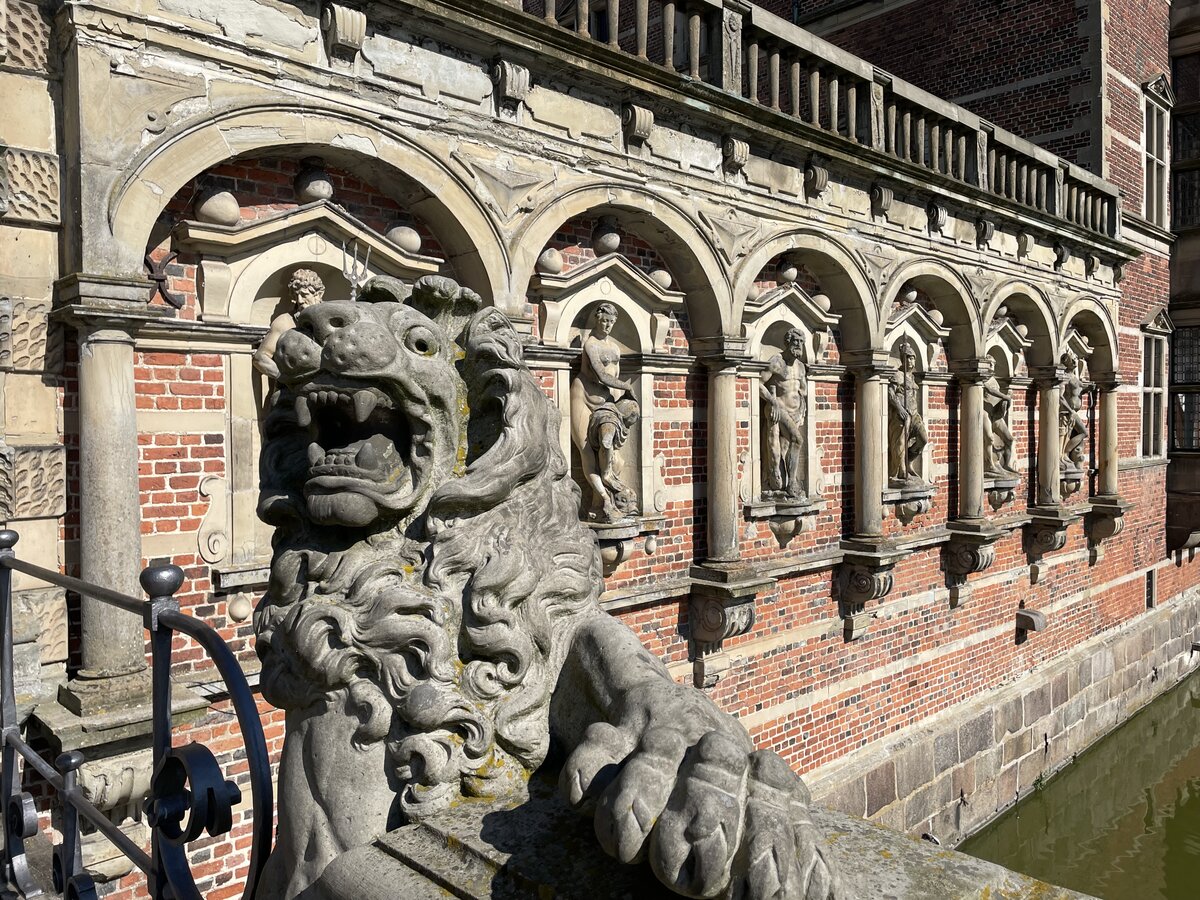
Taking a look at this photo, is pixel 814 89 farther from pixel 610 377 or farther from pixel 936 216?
pixel 610 377

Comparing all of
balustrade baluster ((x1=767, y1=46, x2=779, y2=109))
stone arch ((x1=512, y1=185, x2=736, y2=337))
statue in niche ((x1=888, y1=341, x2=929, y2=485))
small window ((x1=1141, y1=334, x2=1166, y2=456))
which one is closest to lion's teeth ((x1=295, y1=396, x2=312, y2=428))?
stone arch ((x1=512, y1=185, x2=736, y2=337))

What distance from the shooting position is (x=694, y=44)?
6.41 metres

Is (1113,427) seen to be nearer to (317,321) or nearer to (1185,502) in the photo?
(1185,502)

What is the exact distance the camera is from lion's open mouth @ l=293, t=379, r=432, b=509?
2.09 meters

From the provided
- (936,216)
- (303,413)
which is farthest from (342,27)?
(936,216)

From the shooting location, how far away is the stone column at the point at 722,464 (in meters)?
6.80

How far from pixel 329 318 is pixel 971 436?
889 centimetres

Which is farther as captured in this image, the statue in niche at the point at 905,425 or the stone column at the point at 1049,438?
the stone column at the point at 1049,438

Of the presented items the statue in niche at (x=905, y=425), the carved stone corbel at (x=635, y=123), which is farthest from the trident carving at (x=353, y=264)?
the statue in niche at (x=905, y=425)

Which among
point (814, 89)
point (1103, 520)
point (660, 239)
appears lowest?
point (1103, 520)

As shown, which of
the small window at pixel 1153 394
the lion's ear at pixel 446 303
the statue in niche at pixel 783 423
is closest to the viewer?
the lion's ear at pixel 446 303

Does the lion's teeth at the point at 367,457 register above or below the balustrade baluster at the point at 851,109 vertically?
below

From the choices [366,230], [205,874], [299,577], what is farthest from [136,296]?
[205,874]

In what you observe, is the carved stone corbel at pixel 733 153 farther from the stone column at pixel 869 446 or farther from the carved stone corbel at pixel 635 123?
the stone column at pixel 869 446
